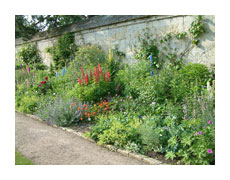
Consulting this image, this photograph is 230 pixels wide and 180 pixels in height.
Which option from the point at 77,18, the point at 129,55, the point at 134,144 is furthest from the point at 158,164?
the point at 77,18

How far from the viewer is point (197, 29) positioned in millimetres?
7180

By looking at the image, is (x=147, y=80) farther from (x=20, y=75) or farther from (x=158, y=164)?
(x=20, y=75)

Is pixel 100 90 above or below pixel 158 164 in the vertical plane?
above

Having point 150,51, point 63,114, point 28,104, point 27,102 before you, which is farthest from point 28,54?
point 63,114

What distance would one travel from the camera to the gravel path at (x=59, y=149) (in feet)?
11.6

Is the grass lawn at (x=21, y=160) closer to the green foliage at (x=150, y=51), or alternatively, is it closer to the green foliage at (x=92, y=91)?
the green foliage at (x=92, y=91)

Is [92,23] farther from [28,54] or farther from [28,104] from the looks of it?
[28,54]

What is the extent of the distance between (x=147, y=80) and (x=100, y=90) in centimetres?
131

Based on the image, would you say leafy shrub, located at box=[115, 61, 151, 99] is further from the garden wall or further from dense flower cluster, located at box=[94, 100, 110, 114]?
the garden wall

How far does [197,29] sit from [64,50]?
677 centimetres

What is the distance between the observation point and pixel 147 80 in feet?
19.7

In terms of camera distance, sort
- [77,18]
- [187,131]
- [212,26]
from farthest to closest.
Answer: [77,18], [212,26], [187,131]

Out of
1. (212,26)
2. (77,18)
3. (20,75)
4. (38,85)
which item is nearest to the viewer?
(212,26)

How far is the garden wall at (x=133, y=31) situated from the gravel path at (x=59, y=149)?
485cm
